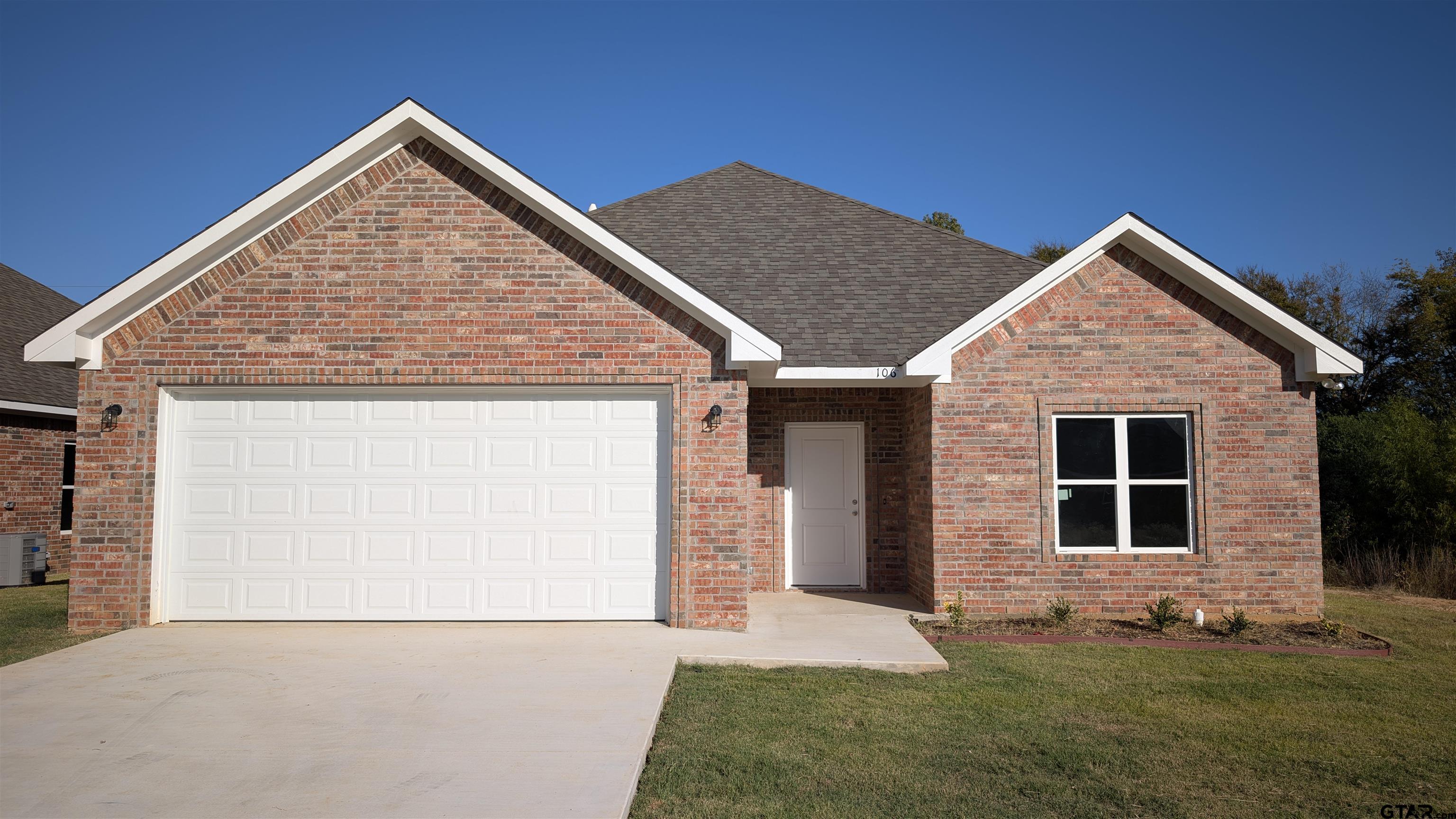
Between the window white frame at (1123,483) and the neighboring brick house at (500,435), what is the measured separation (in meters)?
0.03

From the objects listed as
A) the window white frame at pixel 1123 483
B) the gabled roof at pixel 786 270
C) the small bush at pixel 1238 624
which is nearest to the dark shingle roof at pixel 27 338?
the gabled roof at pixel 786 270

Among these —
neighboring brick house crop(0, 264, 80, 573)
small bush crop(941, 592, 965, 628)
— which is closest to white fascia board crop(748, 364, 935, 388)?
small bush crop(941, 592, 965, 628)

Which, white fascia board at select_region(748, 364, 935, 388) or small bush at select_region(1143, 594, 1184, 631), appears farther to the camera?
white fascia board at select_region(748, 364, 935, 388)

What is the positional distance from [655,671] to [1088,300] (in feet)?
22.6

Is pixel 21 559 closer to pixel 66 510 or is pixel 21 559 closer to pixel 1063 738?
pixel 66 510

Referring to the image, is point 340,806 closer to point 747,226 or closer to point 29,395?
point 747,226

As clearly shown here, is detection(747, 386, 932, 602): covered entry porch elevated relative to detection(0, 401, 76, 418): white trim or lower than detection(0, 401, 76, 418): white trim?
lower

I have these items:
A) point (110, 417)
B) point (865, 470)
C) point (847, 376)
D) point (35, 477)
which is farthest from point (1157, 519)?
point (35, 477)

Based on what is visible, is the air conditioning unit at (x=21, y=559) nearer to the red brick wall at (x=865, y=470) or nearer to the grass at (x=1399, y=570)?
the red brick wall at (x=865, y=470)

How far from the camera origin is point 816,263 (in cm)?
1352

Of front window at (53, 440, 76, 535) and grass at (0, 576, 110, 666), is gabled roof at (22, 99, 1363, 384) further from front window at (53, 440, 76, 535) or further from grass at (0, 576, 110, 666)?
front window at (53, 440, 76, 535)

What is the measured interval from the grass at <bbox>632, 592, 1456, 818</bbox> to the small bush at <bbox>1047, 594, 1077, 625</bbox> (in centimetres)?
109

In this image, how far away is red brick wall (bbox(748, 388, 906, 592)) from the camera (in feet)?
40.0

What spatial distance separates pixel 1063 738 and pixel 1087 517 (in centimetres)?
492
